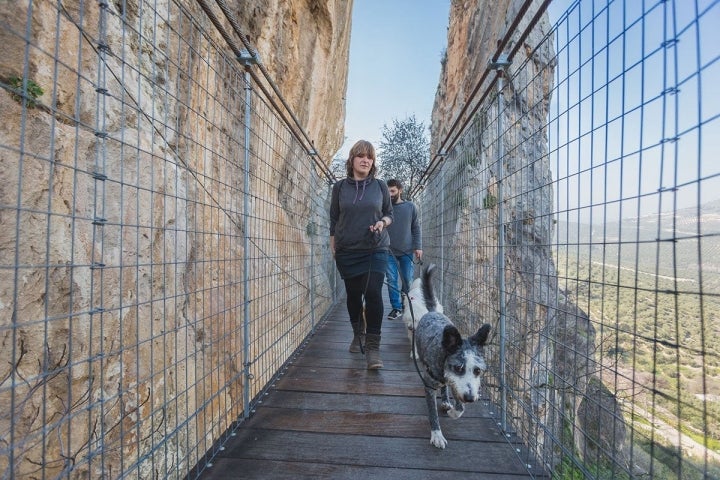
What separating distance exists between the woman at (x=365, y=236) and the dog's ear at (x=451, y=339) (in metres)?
1.06

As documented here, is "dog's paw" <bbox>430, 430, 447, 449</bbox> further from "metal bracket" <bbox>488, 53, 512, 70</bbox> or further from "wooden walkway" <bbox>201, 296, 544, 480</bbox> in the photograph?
"metal bracket" <bbox>488, 53, 512, 70</bbox>

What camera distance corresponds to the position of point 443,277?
504 cm

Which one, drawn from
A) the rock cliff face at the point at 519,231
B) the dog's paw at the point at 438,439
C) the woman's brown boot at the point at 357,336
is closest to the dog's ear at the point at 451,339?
the rock cliff face at the point at 519,231

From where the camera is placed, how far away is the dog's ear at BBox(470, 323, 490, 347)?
222 centimetres

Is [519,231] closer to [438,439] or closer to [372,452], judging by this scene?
[438,439]

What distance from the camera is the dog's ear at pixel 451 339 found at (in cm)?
217

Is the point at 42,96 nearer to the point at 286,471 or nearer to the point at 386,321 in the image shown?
the point at 286,471

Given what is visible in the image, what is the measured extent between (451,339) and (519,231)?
1249 millimetres

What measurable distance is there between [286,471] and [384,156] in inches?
553

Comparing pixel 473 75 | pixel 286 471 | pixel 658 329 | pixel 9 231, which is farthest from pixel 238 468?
pixel 473 75

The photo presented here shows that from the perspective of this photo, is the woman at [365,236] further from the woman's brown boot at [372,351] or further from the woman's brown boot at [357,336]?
the woman's brown boot at [357,336]

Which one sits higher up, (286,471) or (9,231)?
(9,231)

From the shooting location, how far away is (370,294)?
319cm

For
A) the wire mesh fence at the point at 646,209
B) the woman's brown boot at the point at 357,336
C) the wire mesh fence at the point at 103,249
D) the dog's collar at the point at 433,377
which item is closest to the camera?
the wire mesh fence at the point at 646,209
